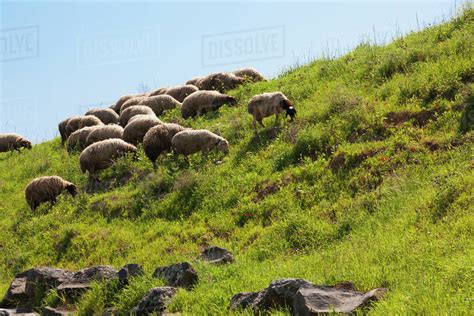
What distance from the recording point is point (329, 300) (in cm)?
648

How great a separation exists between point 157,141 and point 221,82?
6992 millimetres

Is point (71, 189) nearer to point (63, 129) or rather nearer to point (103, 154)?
point (103, 154)

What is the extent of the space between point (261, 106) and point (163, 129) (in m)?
3.09

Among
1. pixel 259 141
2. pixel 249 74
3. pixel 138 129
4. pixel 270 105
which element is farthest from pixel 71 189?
pixel 249 74

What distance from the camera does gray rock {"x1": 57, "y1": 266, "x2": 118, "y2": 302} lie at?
32.0ft

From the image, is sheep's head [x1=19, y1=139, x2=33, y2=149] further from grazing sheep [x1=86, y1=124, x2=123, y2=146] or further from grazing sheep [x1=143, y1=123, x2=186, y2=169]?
grazing sheep [x1=143, y1=123, x2=186, y2=169]

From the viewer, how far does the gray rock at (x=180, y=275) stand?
8.84 meters

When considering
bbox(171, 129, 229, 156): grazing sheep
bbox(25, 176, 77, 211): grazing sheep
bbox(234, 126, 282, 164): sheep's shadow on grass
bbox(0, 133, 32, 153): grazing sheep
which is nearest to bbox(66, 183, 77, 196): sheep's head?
bbox(25, 176, 77, 211): grazing sheep

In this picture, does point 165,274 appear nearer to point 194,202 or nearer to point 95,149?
point 194,202

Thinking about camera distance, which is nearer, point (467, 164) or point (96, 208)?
point (467, 164)

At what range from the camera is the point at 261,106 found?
16.8 m

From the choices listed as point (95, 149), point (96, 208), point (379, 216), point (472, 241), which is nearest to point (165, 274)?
point (379, 216)

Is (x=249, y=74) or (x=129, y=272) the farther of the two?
(x=249, y=74)

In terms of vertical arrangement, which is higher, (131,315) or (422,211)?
(422,211)
